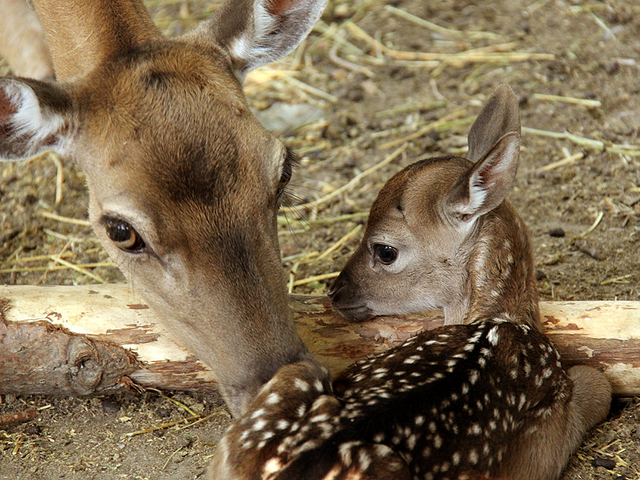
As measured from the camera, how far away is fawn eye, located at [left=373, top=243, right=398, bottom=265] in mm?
4023

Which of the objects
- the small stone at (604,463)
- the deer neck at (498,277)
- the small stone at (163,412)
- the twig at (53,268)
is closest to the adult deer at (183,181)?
the small stone at (163,412)

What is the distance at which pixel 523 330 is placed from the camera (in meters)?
3.53

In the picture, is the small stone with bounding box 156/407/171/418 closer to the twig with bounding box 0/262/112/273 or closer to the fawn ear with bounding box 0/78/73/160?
the fawn ear with bounding box 0/78/73/160

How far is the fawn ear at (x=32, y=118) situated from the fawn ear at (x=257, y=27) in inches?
31.0

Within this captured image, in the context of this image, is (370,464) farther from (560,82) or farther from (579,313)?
(560,82)

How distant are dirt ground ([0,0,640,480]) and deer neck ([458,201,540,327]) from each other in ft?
2.13

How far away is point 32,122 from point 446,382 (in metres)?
1.90

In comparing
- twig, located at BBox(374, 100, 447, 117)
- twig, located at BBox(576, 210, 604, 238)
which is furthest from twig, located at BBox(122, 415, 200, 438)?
twig, located at BBox(374, 100, 447, 117)

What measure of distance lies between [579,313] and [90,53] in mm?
2462

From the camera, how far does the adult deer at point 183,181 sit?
3.04m

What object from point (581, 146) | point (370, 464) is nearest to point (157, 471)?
point (370, 464)

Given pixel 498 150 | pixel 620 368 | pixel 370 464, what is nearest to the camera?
pixel 370 464

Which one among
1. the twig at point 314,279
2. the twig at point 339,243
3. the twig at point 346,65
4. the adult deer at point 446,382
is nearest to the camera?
the adult deer at point 446,382

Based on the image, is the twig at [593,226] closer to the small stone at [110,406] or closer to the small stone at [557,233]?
the small stone at [557,233]
